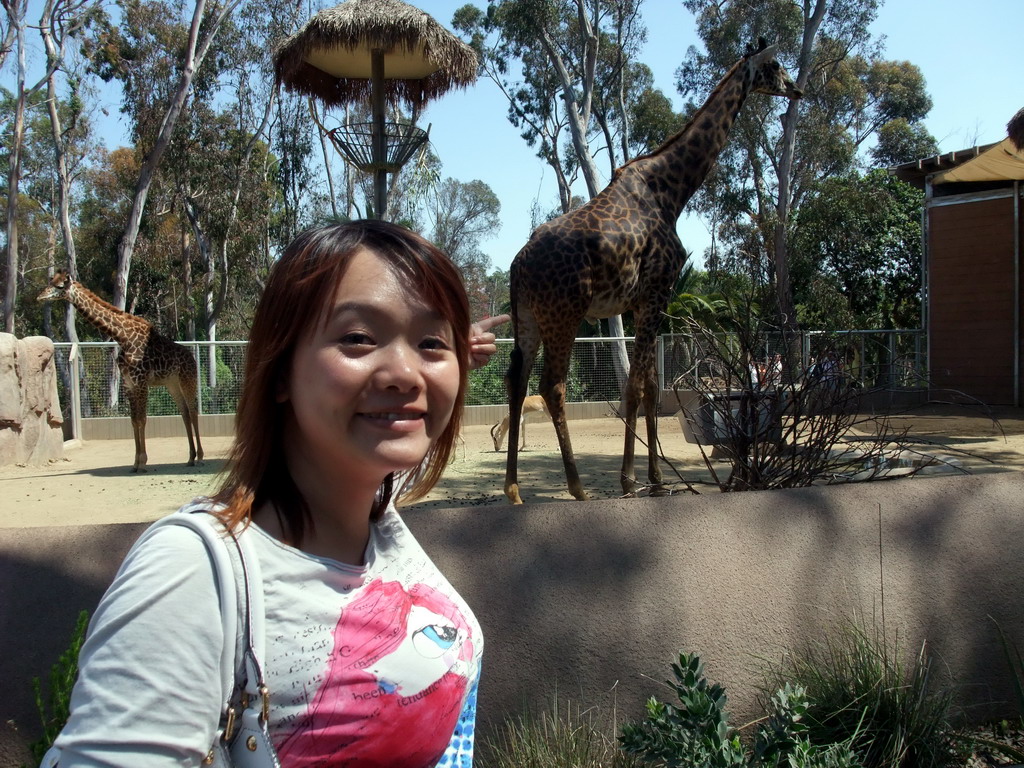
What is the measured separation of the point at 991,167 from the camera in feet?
47.1

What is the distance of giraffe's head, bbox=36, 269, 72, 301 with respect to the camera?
9.90 meters

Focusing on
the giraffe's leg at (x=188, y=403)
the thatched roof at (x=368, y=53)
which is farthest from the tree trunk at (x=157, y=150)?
the giraffe's leg at (x=188, y=403)

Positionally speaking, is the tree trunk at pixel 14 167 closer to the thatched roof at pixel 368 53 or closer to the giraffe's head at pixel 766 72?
the thatched roof at pixel 368 53

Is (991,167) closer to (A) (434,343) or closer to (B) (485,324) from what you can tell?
(B) (485,324)

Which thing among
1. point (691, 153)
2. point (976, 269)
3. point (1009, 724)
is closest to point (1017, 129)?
point (976, 269)

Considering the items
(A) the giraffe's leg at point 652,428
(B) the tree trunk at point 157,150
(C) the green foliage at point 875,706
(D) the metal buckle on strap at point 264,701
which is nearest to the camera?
(D) the metal buckle on strap at point 264,701

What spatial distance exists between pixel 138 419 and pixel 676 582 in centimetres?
785

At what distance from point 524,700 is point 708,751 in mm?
880

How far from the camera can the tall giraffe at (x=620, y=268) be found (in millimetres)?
5168

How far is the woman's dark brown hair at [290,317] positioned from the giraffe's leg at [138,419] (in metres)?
8.38

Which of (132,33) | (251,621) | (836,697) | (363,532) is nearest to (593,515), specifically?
(836,697)

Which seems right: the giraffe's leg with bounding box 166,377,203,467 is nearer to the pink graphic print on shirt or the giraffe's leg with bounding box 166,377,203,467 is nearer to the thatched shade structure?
the thatched shade structure

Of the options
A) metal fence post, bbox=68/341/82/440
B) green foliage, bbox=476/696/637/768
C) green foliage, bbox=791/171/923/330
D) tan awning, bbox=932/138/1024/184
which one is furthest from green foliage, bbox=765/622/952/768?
green foliage, bbox=791/171/923/330

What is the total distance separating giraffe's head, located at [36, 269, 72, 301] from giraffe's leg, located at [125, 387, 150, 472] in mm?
1498
